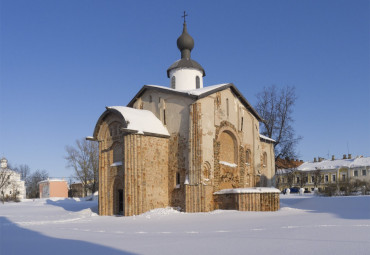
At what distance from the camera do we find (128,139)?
1894 cm

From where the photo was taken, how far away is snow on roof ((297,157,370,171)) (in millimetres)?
55375

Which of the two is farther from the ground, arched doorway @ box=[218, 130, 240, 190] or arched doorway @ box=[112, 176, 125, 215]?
arched doorway @ box=[218, 130, 240, 190]

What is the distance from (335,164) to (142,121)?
152 feet

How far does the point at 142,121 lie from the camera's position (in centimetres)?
1978

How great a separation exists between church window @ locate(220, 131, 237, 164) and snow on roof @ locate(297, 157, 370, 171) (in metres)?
39.6

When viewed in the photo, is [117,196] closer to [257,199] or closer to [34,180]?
[257,199]

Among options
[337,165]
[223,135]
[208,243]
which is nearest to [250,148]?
[223,135]

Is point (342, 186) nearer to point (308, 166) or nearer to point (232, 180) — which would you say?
point (232, 180)

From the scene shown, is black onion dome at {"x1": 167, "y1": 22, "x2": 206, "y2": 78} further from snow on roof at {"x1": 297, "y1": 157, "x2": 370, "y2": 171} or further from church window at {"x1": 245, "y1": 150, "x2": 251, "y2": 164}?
snow on roof at {"x1": 297, "y1": 157, "x2": 370, "y2": 171}

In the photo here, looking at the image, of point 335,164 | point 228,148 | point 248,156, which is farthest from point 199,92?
point 335,164

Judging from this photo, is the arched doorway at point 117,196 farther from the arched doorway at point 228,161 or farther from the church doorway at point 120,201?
the arched doorway at point 228,161

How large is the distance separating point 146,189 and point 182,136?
130 inches

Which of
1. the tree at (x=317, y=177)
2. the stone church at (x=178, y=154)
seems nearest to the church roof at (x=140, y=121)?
the stone church at (x=178, y=154)

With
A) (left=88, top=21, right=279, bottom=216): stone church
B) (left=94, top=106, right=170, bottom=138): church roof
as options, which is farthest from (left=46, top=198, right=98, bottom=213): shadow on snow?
(left=94, top=106, right=170, bottom=138): church roof
